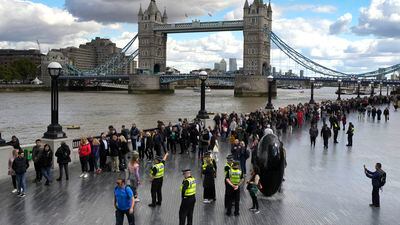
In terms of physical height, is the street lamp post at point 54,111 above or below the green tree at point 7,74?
below

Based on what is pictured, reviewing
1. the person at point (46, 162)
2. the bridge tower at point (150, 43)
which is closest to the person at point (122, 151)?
the person at point (46, 162)

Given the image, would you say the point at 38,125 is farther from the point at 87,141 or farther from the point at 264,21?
the point at 264,21

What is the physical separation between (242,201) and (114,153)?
4194mm

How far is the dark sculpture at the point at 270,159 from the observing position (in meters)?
9.48

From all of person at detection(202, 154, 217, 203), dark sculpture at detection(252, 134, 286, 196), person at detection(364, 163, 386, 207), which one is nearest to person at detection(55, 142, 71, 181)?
person at detection(202, 154, 217, 203)

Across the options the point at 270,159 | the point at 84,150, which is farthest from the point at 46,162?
the point at 270,159

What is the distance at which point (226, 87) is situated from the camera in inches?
6895

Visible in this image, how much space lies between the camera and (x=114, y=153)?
12555 mm

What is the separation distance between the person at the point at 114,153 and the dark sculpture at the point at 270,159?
4370 millimetres

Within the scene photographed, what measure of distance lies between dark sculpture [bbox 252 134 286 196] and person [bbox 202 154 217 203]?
95 centimetres

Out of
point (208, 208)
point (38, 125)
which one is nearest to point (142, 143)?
point (208, 208)

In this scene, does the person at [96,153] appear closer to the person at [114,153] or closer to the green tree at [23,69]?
the person at [114,153]

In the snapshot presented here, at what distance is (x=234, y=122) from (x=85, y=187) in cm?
1000

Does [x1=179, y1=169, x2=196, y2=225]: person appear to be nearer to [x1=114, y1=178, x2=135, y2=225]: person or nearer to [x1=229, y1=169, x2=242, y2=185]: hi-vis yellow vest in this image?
[x1=114, y1=178, x2=135, y2=225]: person
